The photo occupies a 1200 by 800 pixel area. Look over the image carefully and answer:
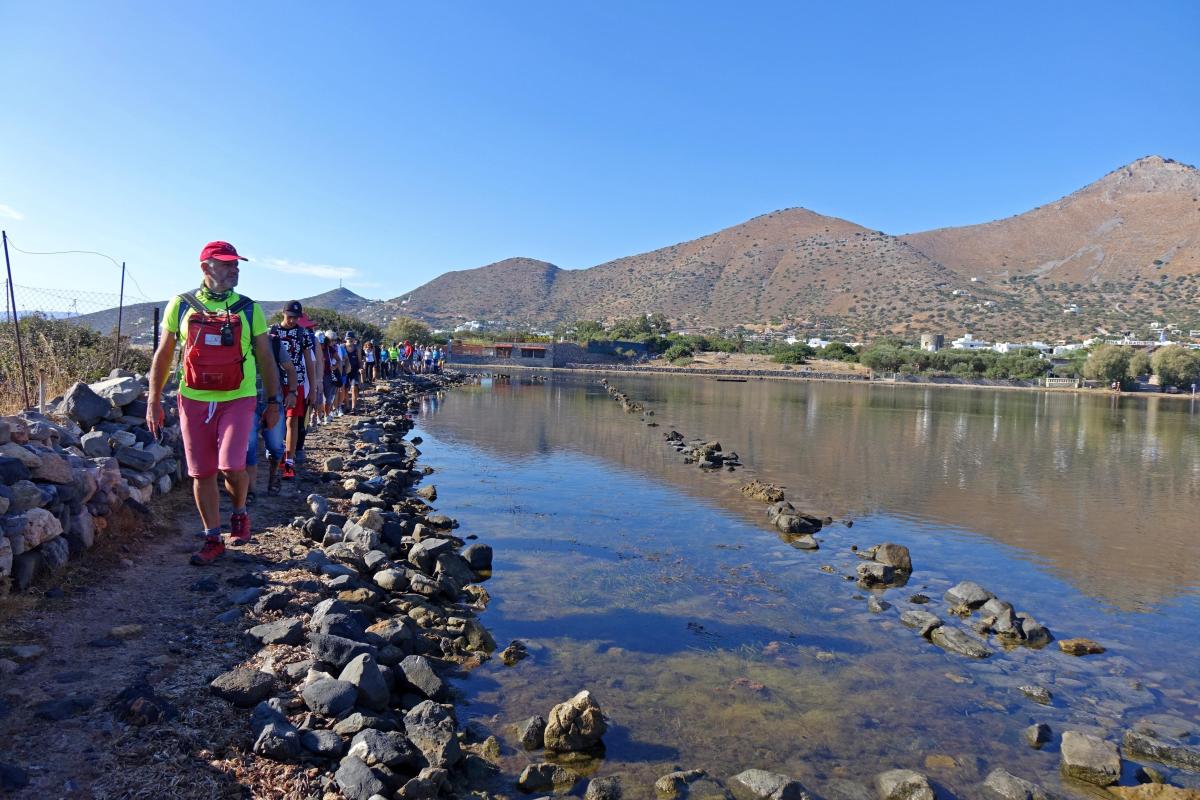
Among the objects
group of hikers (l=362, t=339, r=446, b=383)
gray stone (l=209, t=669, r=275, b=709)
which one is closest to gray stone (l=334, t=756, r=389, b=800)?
gray stone (l=209, t=669, r=275, b=709)

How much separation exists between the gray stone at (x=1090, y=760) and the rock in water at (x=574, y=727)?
2.95 m

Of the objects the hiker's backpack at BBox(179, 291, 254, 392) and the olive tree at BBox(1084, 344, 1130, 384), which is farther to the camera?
the olive tree at BBox(1084, 344, 1130, 384)

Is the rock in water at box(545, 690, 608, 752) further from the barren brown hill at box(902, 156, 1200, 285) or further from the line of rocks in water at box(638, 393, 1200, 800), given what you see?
the barren brown hill at box(902, 156, 1200, 285)

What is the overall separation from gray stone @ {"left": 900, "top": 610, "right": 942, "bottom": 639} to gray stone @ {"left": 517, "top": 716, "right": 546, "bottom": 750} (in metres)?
3.98

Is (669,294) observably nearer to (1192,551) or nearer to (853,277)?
(853,277)

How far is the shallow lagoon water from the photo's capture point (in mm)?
5141

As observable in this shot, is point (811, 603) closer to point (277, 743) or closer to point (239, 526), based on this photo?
point (239, 526)

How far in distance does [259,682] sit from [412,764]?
0.97 metres

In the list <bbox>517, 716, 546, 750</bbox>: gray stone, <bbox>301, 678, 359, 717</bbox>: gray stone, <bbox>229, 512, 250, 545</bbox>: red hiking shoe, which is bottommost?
<bbox>517, 716, 546, 750</bbox>: gray stone

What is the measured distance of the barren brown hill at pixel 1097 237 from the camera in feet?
375

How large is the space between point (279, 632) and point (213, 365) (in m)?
1.88

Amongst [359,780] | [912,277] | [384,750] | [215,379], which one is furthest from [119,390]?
[912,277]

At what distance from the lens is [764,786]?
441 centimetres

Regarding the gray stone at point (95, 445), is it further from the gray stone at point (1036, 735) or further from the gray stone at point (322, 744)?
the gray stone at point (1036, 735)
